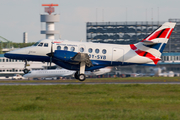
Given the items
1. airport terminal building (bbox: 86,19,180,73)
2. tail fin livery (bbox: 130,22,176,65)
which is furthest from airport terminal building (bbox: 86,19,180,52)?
tail fin livery (bbox: 130,22,176,65)

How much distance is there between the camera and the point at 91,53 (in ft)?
113

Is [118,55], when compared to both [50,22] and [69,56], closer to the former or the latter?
[69,56]

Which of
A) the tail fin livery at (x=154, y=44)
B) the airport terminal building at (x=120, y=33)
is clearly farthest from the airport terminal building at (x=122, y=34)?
the tail fin livery at (x=154, y=44)

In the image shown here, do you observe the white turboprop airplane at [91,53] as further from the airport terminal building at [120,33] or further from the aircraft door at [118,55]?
the airport terminal building at [120,33]

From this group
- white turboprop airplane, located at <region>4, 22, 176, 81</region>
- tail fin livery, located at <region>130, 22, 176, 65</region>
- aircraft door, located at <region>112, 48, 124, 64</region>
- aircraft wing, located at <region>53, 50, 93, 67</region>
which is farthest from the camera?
tail fin livery, located at <region>130, 22, 176, 65</region>

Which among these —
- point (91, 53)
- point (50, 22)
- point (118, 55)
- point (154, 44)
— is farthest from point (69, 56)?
point (50, 22)

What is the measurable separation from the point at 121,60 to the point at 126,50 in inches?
55.4

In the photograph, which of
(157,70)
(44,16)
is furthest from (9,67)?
(157,70)

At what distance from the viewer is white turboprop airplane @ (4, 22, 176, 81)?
111 ft

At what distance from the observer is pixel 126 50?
35.8 meters

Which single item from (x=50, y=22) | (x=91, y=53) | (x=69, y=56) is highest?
(x=50, y=22)

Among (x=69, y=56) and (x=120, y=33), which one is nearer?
(x=69, y=56)

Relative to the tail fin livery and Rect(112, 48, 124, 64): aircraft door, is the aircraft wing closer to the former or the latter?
Rect(112, 48, 124, 64): aircraft door

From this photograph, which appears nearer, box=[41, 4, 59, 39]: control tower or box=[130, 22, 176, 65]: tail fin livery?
box=[130, 22, 176, 65]: tail fin livery
